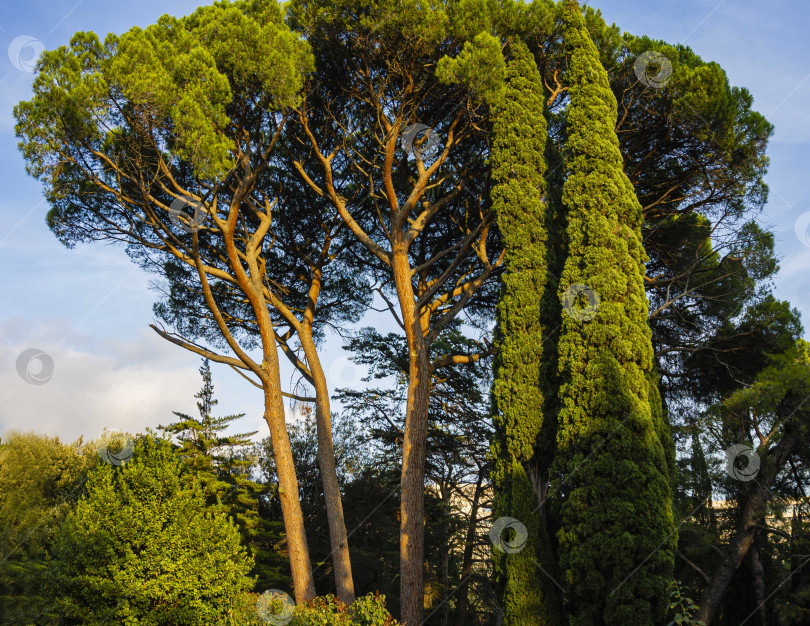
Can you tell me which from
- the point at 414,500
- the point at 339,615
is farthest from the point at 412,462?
the point at 339,615

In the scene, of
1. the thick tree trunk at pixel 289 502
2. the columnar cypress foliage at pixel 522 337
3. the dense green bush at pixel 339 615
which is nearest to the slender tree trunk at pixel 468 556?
the thick tree trunk at pixel 289 502

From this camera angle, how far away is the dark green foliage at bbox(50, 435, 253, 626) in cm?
764

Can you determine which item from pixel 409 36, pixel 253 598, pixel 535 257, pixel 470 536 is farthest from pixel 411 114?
pixel 470 536

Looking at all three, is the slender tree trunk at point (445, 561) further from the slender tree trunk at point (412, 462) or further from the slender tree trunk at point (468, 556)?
the slender tree trunk at point (412, 462)

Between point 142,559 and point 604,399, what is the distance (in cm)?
586

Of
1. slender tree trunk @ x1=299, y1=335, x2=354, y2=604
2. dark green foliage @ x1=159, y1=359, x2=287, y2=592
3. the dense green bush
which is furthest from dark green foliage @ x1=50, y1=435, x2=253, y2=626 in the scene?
dark green foliage @ x1=159, y1=359, x2=287, y2=592

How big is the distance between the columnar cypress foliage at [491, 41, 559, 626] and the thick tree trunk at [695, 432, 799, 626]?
3.63m

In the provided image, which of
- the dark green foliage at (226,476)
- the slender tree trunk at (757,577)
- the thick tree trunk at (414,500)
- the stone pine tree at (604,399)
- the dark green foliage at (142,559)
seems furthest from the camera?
the dark green foliage at (226,476)

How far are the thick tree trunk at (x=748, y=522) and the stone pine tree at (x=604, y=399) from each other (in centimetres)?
314

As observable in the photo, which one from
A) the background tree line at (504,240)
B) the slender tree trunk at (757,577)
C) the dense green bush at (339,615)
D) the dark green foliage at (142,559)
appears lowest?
the slender tree trunk at (757,577)

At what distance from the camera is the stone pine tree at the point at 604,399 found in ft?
23.1

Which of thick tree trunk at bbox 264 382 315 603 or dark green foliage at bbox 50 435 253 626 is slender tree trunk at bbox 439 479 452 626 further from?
dark green foliage at bbox 50 435 253 626

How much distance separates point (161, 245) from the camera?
11.3m

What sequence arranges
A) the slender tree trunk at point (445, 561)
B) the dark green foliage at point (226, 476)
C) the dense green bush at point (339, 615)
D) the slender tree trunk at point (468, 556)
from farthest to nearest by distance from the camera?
the slender tree trunk at point (445, 561)
the slender tree trunk at point (468, 556)
the dark green foliage at point (226, 476)
the dense green bush at point (339, 615)
